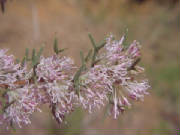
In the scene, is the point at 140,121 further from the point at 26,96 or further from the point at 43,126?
the point at 26,96

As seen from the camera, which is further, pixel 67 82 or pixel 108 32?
pixel 108 32

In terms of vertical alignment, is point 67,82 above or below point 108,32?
below

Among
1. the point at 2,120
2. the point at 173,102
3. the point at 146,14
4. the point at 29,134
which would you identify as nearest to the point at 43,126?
the point at 29,134

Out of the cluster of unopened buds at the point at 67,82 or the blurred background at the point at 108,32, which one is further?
the blurred background at the point at 108,32

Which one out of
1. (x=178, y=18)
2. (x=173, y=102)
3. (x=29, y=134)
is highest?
(x=178, y=18)

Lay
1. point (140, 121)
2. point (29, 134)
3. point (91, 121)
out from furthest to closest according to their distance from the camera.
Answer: point (140, 121) → point (91, 121) → point (29, 134)
